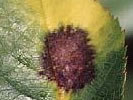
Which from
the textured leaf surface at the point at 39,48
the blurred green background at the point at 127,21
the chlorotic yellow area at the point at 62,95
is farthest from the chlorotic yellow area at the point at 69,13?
the blurred green background at the point at 127,21

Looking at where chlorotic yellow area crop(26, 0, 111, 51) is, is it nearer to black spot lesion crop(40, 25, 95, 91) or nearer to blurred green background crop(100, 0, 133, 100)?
black spot lesion crop(40, 25, 95, 91)

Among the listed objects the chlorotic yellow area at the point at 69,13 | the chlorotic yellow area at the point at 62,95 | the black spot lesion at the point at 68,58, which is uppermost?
the chlorotic yellow area at the point at 69,13

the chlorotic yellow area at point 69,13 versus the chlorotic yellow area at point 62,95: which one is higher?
the chlorotic yellow area at point 69,13

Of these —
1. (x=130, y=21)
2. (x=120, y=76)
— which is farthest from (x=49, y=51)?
(x=130, y=21)

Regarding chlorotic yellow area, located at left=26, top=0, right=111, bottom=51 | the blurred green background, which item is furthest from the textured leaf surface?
the blurred green background

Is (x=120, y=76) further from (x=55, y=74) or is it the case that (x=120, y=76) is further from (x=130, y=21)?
(x=130, y=21)

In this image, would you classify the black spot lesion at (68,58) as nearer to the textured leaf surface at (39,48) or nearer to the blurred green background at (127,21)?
the textured leaf surface at (39,48)

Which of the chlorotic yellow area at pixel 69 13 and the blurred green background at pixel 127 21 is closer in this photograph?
the chlorotic yellow area at pixel 69 13
